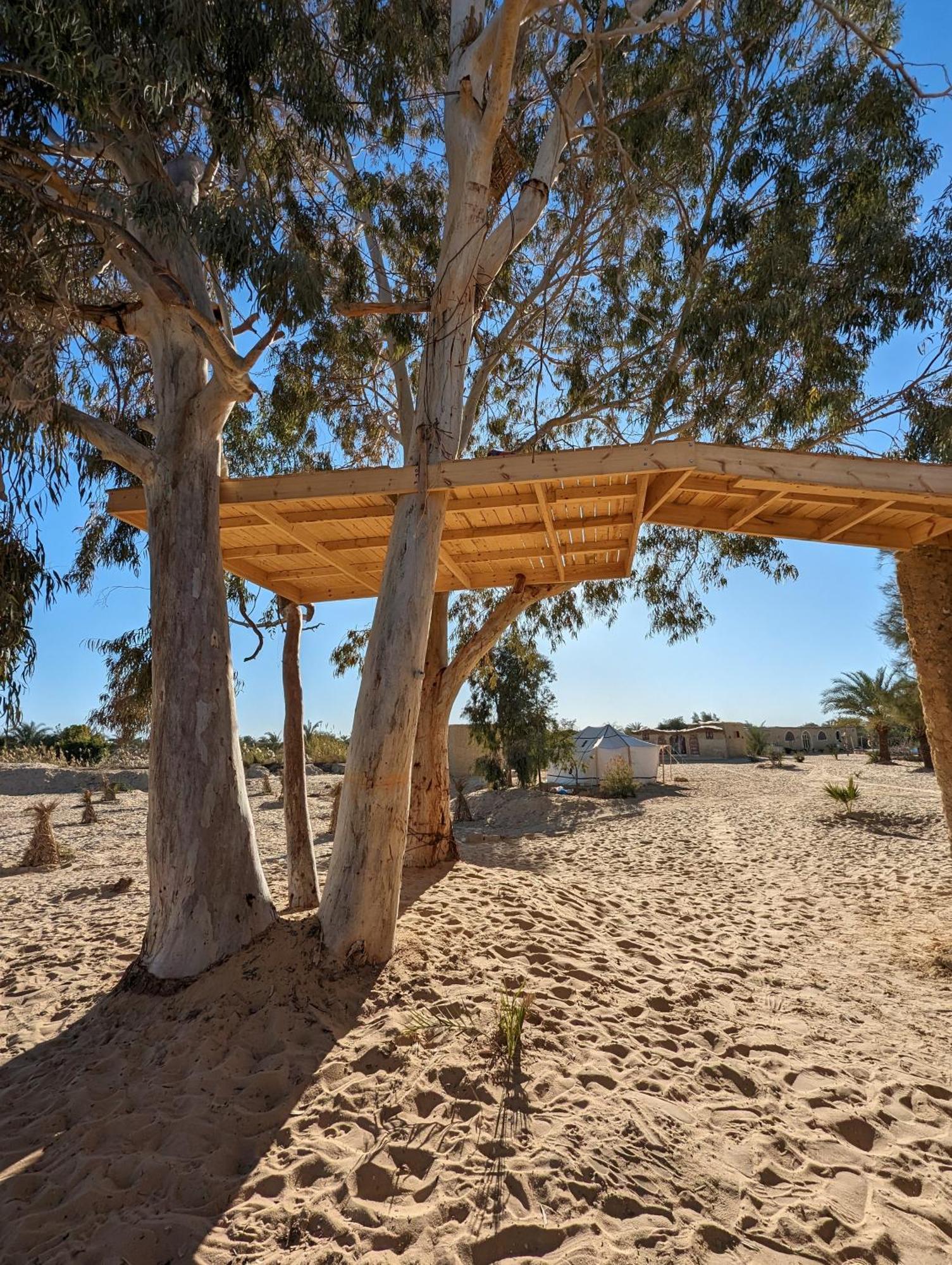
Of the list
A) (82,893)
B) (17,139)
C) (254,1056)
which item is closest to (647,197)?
(17,139)

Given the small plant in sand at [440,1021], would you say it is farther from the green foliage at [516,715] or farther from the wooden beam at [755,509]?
the green foliage at [516,715]

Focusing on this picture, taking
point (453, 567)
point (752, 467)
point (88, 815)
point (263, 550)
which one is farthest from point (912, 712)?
point (88, 815)

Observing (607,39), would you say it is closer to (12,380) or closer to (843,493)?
(843,493)

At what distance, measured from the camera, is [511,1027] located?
3283mm

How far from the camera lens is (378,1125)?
9.34 feet

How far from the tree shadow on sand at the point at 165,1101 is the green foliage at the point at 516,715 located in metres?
12.0

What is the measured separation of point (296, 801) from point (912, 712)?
20.6 m

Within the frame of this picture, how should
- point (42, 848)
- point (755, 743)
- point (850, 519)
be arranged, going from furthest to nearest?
point (755, 743), point (42, 848), point (850, 519)

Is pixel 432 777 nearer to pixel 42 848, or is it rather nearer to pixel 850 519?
pixel 850 519

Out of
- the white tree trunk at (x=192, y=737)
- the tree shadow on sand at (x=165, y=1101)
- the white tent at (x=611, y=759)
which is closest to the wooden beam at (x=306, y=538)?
the white tree trunk at (x=192, y=737)

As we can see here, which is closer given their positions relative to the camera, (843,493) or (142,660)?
(843,493)

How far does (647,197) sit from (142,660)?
7.47 metres

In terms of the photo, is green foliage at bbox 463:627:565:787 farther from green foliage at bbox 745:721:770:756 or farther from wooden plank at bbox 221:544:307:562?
green foliage at bbox 745:721:770:756

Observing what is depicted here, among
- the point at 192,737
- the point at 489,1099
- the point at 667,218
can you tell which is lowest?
the point at 489,1099
